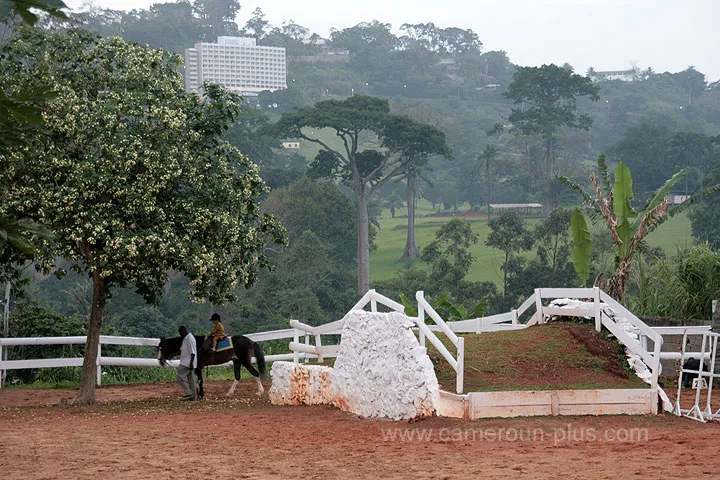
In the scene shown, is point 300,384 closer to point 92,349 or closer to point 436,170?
point 92,349

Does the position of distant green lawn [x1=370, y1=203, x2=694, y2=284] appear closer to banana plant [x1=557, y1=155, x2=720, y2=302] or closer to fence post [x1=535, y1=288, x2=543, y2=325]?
banana plant [x1=557, y1=155, x2=720, y2=302]

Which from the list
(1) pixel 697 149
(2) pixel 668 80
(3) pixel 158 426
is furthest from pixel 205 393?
(2) pixel 668 80

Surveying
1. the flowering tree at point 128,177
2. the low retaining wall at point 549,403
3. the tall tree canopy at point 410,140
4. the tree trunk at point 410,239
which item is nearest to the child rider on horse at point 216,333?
the flowering tree at point 128,177

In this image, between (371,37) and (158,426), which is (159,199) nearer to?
(158,426)

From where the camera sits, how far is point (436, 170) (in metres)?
105

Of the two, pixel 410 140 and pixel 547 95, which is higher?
pixel 547 95

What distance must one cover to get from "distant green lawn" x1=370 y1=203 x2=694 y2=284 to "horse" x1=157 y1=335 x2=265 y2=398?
44321 millimetres

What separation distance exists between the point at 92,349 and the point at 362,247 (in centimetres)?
4502

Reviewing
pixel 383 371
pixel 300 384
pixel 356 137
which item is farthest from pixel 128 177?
pixel 356 137

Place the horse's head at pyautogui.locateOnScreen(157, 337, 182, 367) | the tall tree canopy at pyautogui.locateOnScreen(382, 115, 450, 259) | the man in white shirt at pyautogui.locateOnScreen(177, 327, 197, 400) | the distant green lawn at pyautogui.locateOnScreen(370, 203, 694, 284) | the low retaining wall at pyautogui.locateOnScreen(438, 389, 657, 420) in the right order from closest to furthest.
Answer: the low retaining wall at pyautogui.locateOnScreen(438, 389, 657, 420) < the man in white shirt at pyautogui.locateOnScreen(177, 327, 197, 400) < the horse's head at pyautogui.locateOnScreen(157, 337, 182, 367) < the tall tree canopy at pyautogui.locateOnScreen(382, 115, 450, 259) < the distant green lawn at pyautogui.locateOnScreen(370, 203, 694, 284)

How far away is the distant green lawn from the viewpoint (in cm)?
A: 6888

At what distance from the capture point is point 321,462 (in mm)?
10914

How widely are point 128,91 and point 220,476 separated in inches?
387

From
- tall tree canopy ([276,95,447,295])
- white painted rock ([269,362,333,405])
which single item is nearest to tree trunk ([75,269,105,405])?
white painted rock ([269,362,333,405])
